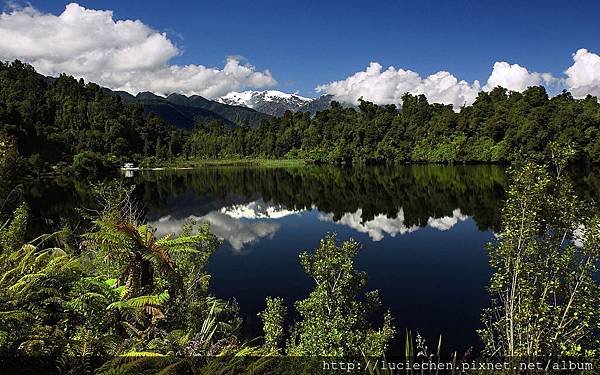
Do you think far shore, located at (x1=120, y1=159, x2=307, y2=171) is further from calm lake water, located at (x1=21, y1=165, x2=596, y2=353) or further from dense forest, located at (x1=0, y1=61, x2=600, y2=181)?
calm lake water, located at (x1=21, y1=165, x2=596, y2=353)

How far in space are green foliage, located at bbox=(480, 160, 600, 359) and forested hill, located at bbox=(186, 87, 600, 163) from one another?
6680cm

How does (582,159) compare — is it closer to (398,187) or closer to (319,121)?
(398,187)

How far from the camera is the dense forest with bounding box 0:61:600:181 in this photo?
100500mm

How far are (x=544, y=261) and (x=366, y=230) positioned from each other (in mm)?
33298

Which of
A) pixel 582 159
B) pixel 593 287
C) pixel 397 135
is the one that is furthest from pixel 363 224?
pixel 397 135

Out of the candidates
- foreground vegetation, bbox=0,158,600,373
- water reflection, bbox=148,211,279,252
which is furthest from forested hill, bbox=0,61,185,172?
foreground vegetation, bbox=0,158,600,373

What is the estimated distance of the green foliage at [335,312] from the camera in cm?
1188

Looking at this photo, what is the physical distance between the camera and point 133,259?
12133 mm

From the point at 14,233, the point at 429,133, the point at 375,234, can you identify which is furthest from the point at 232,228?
the point at 429,133

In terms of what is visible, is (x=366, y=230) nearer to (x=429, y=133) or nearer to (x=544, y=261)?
(x=544, y=261)

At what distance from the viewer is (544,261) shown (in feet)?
39.6

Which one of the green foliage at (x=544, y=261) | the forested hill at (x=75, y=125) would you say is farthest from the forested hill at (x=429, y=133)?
the green foliage at (x=544, y=261)

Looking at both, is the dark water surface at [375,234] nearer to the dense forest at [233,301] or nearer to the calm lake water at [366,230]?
the calm lake water at [366,230]

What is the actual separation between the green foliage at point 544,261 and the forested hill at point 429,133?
6680 centimetres
